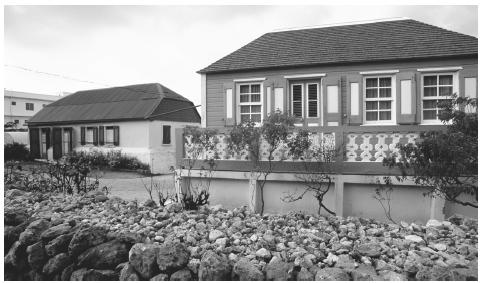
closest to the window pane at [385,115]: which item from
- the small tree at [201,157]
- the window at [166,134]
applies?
the small tree at [201,157]

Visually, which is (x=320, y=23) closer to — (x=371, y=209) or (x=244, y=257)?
(x=371, y=209)

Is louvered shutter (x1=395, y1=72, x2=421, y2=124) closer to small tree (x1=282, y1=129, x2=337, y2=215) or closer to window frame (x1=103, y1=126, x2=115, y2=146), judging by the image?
small tree (x1=282, y1=129, x2=337, y2=215)

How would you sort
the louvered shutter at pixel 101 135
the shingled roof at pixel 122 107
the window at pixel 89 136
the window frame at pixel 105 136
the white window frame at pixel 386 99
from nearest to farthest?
the white window frame at pixel 386 99, the shingled roof at pixel 122 107, the window frame at pixel 105 136, the louvered shutter at pixel 101 135, the window at pixel 89 136

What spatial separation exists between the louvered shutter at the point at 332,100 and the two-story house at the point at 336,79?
27 mm

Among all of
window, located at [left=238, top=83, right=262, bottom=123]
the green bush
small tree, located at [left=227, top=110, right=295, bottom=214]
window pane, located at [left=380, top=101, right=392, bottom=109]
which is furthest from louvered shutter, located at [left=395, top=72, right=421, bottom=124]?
the green bush

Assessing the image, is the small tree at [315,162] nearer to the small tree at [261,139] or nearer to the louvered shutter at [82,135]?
the small tree at [261,139]

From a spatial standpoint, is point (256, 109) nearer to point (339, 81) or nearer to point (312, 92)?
point (312, 92)

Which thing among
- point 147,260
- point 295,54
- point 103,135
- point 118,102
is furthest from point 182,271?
point 118,102

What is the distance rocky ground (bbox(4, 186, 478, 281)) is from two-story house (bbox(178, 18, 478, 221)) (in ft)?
→ 5.39

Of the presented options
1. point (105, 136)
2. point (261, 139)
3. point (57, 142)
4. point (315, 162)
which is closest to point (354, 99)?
point (315, 162)

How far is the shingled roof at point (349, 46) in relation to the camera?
970cm

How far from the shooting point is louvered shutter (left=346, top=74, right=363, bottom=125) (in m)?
10.0

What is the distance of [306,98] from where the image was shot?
1066cm

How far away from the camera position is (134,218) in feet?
20.2
